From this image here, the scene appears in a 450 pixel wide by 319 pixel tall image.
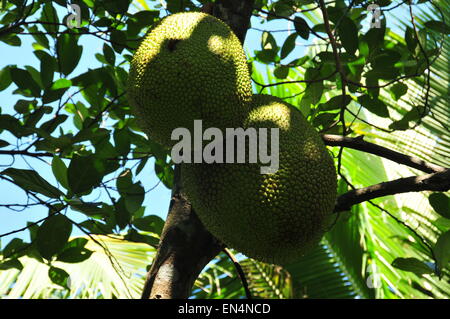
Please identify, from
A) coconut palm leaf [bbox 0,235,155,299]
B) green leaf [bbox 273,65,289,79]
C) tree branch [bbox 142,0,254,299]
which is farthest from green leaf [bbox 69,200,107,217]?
coconut palm leaf [bbox 0,235,155,299]

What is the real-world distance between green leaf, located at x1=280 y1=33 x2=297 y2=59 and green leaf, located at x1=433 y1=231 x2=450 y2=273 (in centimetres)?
100

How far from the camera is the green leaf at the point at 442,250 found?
5.03 feet

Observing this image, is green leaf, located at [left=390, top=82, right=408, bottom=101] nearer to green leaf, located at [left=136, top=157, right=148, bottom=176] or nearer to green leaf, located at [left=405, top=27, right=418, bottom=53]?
green leaf, located at [left=405, top=27, right=418, bottom=53]

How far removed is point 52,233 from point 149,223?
1.84 ft

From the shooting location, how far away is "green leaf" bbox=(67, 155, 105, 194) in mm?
1413

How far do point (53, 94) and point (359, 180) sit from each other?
10.1 feet

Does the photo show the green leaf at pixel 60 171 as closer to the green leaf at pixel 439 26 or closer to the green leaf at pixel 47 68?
the green leaf at pixel 47 68

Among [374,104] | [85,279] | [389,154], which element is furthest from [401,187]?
[85,279]

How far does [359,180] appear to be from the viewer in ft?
14.1

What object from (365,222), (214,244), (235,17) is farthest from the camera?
(365,222)

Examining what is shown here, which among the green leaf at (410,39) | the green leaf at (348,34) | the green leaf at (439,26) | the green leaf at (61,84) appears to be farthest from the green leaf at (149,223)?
the green leaf at (439,26)

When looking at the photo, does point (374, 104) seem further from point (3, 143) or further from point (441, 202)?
point (3, 143)

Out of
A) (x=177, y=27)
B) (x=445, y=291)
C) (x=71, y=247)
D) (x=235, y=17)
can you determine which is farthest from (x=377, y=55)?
(x=445, y=291)
